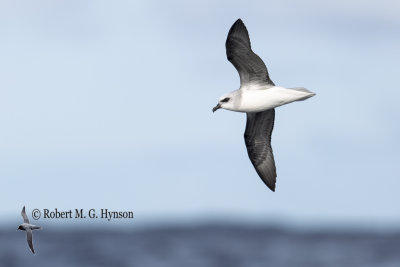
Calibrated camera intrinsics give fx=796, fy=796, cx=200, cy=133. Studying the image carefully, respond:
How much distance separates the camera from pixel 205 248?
5212cm

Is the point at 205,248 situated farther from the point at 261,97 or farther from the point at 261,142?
the point at 261,97

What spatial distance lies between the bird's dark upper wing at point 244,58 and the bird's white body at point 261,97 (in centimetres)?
23

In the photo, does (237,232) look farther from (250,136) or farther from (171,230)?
(250,136)

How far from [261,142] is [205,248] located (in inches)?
1194

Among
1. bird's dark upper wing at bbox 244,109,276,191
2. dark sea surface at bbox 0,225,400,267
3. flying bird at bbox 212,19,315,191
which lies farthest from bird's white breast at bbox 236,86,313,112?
dark sea surface at bbox 0,225,400,267

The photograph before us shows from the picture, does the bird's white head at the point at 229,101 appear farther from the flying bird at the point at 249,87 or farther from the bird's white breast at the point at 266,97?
the bird's white breast at the point at 266,97

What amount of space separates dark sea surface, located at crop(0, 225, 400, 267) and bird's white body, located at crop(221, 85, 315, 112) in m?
24.2

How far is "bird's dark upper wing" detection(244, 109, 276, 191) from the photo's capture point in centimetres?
2242

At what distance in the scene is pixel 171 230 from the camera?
68312 mm

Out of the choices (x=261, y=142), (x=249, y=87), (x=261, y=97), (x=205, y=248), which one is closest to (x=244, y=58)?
(x=249, y=87)

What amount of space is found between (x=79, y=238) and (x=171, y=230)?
1174 cm

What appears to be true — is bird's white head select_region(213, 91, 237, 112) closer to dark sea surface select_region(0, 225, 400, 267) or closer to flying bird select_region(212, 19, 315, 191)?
flying bird select_region(212, 19, 315, 191)

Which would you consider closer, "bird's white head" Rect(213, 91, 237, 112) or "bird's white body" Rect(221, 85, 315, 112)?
"bird's white body" Rect(221, 85, 315, 112)

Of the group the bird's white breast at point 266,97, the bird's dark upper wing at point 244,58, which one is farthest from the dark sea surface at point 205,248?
the bird's dark upper wing at point 244,58
